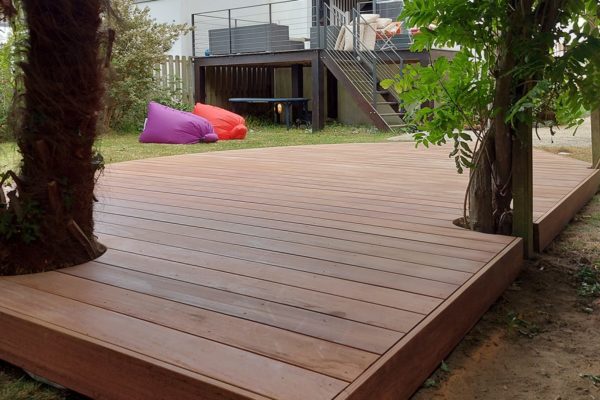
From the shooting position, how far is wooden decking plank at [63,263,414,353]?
1488mm

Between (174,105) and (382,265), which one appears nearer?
(382,265)

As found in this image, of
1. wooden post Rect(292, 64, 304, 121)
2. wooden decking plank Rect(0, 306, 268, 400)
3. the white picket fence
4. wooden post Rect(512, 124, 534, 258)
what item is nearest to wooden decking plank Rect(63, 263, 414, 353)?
wooden decking plank Rect(0, 306, 268, 400)

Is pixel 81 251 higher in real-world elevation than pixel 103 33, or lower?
lower

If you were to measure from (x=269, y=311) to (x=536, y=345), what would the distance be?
36.9 inches

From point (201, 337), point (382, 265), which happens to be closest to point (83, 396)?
point (201, 337)

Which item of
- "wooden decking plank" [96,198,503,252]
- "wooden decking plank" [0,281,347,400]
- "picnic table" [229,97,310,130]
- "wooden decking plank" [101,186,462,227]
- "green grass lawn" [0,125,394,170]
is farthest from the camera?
"picnic table" [229,97,310,130]

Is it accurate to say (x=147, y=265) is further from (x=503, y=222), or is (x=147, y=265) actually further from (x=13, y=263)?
(x=503, y=222)

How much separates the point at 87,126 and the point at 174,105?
850cm

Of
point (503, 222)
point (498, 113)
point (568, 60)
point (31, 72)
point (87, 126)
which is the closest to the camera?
point (31, 72)

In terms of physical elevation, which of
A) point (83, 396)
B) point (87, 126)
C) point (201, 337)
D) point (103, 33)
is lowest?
point (83, 396)

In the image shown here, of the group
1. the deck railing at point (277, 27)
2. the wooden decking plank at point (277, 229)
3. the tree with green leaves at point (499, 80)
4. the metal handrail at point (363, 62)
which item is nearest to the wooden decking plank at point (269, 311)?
the wooden decking plank at point (277, 229)

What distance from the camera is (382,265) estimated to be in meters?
2.09

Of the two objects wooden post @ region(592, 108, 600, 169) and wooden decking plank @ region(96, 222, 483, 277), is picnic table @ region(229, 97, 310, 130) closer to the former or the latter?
wooden post @ region(592, 108, 600, 169)

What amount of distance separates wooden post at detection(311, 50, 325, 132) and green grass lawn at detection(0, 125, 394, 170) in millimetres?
201
